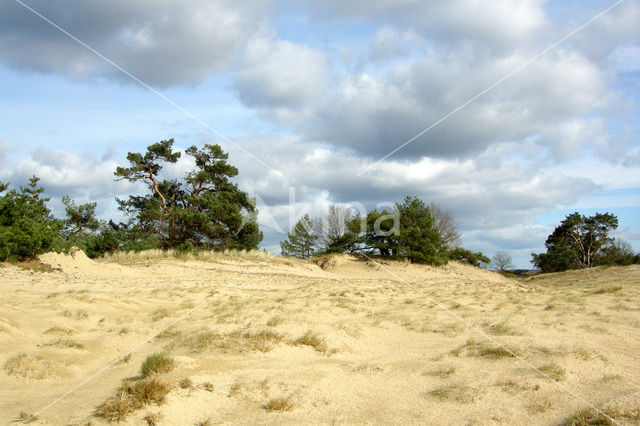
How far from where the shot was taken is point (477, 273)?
1253 inches

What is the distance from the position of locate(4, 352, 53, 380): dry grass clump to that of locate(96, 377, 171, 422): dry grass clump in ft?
4.35

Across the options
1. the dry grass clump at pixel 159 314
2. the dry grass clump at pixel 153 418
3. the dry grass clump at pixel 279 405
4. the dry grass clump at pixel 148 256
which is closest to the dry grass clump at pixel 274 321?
the dry grass clump at pixel 159 314

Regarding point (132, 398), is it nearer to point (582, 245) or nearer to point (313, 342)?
point (313, 342)

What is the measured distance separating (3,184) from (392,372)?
58.2 ft

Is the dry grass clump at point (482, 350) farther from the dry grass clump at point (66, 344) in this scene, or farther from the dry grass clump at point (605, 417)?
the dry grass clump at point (66, 344)

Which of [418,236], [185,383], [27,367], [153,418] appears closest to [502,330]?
[185,383]

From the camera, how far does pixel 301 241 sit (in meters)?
33.7

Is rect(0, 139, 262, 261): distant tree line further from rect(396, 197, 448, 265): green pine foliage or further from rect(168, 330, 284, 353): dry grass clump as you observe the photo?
rect(168, 330, 284, 353): dry grass clump

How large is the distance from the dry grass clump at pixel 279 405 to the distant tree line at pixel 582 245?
39.0 metres

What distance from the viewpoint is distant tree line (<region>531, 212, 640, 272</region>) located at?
123 feet

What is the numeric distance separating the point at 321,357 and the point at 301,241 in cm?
2752

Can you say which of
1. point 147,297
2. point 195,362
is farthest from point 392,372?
point 147,297

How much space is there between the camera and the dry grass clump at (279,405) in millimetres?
4332

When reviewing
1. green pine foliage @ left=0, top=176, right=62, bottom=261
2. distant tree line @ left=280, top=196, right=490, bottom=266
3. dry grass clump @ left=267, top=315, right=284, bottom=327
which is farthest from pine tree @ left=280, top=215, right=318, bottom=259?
dry grass clump @ left=267, top=315, right=284, bottom=327
